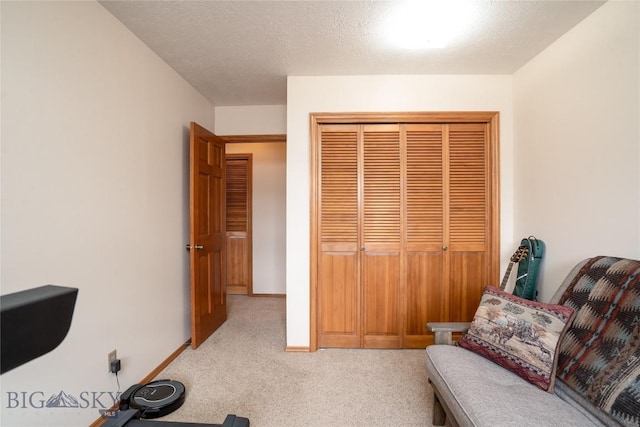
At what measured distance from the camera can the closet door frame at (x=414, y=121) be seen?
2479 mm

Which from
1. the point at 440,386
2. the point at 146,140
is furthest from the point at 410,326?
the point at 146,140

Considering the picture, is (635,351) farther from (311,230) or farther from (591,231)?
(311,230)

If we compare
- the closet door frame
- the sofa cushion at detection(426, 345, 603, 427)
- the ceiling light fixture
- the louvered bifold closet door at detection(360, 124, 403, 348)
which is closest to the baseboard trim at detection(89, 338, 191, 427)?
the closet door frame

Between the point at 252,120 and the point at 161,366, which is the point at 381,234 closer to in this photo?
the point at 252,120

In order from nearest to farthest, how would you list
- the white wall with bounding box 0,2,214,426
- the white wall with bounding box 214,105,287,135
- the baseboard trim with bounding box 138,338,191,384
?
the white wall with bounding box 0,2,214,426 < the baseboard trim with bounding box 138,338,191,384 < the white wall with bounding box 214,105,287,135

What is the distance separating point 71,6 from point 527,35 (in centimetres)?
281

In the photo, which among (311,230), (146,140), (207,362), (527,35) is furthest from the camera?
(311,230)

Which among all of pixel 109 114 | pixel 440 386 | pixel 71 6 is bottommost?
pixel 440 386

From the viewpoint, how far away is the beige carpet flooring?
Answer: 5.65 ft

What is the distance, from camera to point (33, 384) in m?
1.28

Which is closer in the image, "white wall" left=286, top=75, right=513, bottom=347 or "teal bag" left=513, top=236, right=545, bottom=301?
"teal bag" left=513, top=236, right=545, bottom=301

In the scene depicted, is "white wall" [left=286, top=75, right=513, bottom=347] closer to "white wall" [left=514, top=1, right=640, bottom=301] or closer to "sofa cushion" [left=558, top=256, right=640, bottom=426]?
"white wall" [left=514, top=1, right=640, bottom=301]

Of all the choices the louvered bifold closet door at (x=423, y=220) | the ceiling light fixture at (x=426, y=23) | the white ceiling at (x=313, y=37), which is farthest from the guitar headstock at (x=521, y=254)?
the ceiling light fixture at (x=426, y=23)

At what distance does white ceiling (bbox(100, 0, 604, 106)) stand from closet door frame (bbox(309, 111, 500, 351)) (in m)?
0.37
